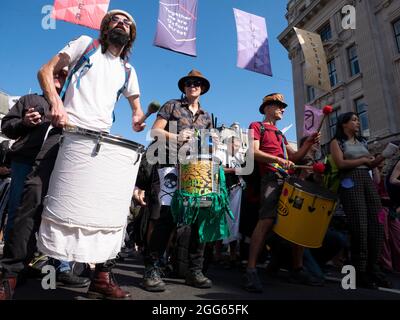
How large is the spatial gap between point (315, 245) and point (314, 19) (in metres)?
23.2

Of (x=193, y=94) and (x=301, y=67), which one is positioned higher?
(x=301, y=67)

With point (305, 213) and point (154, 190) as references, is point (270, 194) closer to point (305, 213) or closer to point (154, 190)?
point (305, 213)

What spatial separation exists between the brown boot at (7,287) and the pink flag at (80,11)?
5.70 m

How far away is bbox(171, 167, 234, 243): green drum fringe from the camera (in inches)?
99.1

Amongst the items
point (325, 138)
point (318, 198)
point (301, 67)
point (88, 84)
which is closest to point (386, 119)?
point (325, 138)

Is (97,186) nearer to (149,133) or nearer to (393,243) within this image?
(149,133)

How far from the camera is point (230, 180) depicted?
445 cm

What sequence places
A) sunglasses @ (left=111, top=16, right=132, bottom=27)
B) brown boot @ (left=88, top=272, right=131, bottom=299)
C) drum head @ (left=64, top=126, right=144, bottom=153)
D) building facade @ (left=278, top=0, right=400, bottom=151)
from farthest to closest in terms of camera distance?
building facade @ (left=278, top=0, right=400, bottom=151), sunglasses @ (left=111, top=16, right=132, bottom=27), brown boot @ (left=88, top=272, right=131, bottom=299), drum head @ (left=64, top=126, right=144, bottom=153)

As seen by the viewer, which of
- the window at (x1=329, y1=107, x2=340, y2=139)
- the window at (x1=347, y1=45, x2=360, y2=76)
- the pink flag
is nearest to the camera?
the pink flag

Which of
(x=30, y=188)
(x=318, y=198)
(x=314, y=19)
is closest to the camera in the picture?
(x=30, y=188)

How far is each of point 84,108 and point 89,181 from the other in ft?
2.18

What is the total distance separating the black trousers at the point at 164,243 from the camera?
8.30ft

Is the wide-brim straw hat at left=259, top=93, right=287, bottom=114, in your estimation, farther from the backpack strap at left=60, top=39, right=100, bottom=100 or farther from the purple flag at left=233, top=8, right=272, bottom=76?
the purple flag at left=233, top=8, right=272, bottom=76

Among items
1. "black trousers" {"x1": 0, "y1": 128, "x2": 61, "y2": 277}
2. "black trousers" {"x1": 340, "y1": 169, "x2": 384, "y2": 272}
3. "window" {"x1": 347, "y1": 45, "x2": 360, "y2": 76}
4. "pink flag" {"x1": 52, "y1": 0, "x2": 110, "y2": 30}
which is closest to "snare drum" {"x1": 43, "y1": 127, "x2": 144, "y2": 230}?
"black trousers" {"x1": 0, "y1": 128, "x2": 61, "y2": 277}
